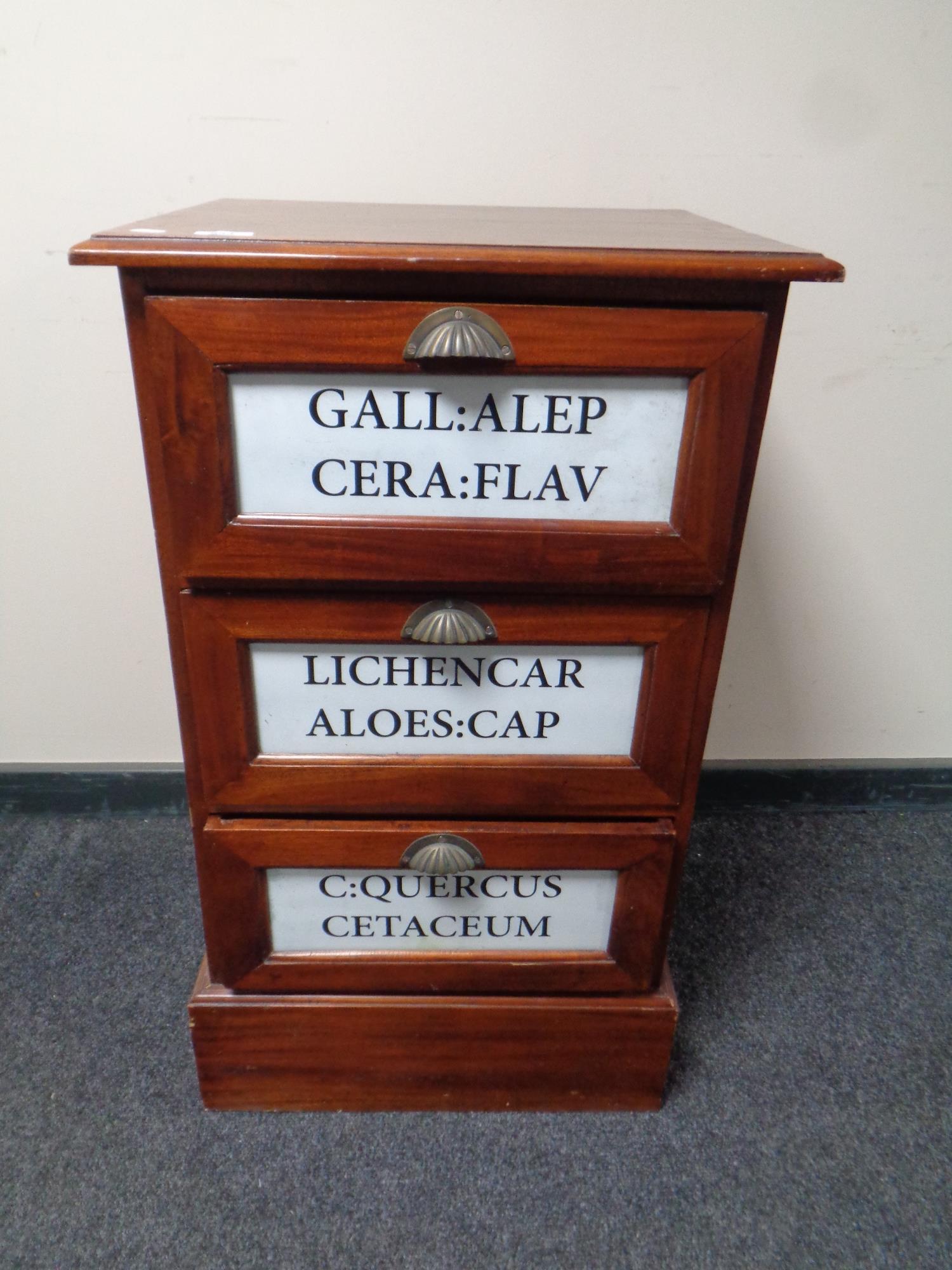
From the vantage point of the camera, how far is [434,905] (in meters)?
0.82

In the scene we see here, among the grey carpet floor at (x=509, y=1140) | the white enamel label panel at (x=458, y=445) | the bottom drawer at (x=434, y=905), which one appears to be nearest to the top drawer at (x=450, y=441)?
the white enamel label panel at (x=458, y=445)

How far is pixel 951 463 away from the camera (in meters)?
1.16

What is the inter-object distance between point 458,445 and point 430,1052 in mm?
590

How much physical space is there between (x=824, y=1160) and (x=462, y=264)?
2.88ft

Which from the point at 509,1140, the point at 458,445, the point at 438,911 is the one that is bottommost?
the point at 509,1140

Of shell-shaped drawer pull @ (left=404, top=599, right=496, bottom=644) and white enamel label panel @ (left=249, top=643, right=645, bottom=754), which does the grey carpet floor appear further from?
shell-shaped drawer pull @ (left=404, top=599, right=496, bottom=644)

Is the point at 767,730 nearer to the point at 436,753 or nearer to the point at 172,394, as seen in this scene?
the point at 436,753

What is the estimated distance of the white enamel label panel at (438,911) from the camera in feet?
2.64

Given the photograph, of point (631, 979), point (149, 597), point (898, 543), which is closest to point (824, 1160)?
point (631, 979)

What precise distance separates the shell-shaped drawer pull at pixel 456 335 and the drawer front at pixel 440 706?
18 centimetres

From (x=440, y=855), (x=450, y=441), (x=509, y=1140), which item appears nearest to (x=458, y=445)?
(x=450, y=441)

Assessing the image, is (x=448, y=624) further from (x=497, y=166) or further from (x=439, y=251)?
(x=497, y=166)

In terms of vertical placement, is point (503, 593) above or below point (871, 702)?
above

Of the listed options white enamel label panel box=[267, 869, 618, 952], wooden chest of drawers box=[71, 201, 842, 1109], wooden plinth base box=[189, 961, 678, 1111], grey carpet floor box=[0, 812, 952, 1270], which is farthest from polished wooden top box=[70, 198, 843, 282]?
grey carpet floor box=[0, 812, 952, 1270]
